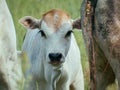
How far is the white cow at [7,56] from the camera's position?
734 centimetres

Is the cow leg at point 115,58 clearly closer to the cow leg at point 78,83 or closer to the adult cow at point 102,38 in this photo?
the adult cow at point 102,38

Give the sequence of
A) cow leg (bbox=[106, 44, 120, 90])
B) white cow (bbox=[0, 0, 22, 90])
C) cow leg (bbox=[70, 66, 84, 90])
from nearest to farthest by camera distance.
Result: white cow (bbox=[0, 0, 22, 90]), cow leg (bbox=[106, 44, 120, 90]), cow leg (bbox=[70, 66, 84, 90])

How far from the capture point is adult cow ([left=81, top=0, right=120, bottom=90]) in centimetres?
748

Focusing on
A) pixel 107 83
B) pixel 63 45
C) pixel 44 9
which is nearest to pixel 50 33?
pixel 63 45

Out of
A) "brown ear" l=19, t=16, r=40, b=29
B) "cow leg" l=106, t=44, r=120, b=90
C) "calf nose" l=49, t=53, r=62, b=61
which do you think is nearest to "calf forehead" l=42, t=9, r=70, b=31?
"brown ear" l=19, t=16, r=40, b=29

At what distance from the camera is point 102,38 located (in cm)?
760

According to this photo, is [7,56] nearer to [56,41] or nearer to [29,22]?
[56,41]

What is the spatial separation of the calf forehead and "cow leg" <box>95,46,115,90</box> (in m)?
2.56

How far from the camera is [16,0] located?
16.8m

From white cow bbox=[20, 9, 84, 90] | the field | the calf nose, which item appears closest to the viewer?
the calf nose

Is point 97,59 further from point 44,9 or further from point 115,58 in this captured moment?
point 44,9

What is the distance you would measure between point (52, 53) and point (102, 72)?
207cm

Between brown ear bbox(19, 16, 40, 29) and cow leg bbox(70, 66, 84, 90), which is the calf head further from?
cow leg bbox(70, 66, 84, 90)

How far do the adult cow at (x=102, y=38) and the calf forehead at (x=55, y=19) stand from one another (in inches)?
97.3
